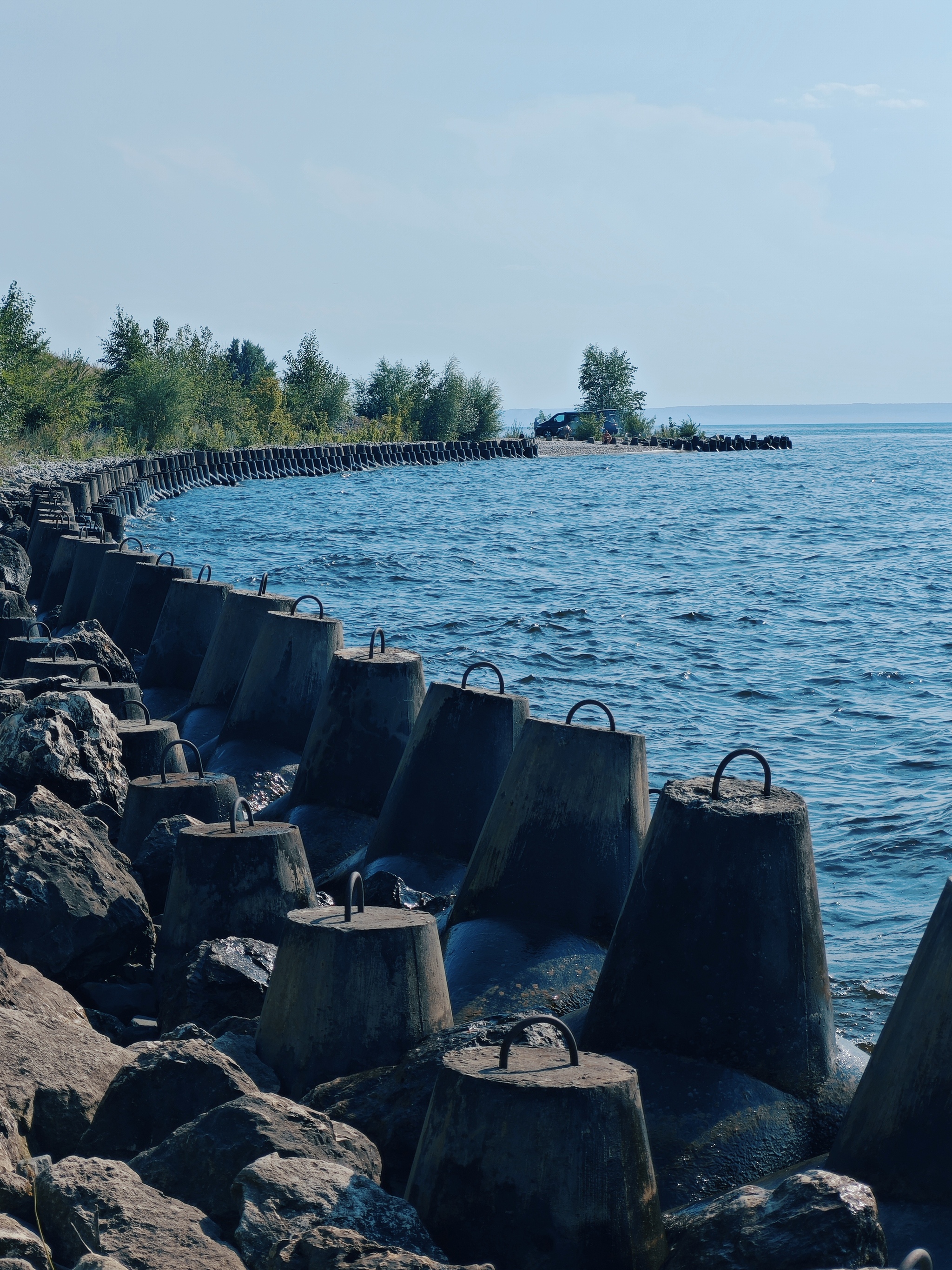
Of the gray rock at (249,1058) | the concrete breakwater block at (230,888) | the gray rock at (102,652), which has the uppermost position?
the gray rock at (102,652)

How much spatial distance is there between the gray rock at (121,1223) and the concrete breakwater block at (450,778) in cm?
332

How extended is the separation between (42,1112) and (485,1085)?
1774 millimetres

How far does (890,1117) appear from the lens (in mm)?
3996

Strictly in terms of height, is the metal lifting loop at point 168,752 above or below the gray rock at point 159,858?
above

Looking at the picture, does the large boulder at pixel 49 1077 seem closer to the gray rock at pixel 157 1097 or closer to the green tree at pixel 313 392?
the gray rock at pixel 157 1097

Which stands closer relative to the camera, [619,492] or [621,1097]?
[621,1097]

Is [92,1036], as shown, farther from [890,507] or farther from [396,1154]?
[890,507]

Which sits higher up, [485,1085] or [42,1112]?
[485,1085]

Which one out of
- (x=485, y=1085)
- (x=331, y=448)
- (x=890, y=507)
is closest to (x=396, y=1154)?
(x=485, y=1085)

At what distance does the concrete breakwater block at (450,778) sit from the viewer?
698 centimetres

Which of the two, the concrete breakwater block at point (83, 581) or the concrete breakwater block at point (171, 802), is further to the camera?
the concrete breakwater block at point (83, 581)

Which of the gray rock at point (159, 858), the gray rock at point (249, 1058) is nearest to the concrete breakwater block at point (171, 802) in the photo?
the gray rock at point (159, 858)

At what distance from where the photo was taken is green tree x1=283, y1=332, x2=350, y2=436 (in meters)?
76.8

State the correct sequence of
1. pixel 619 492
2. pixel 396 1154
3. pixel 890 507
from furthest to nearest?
pixel 619 492 < pixel 890 507 < pixel 396 1154
